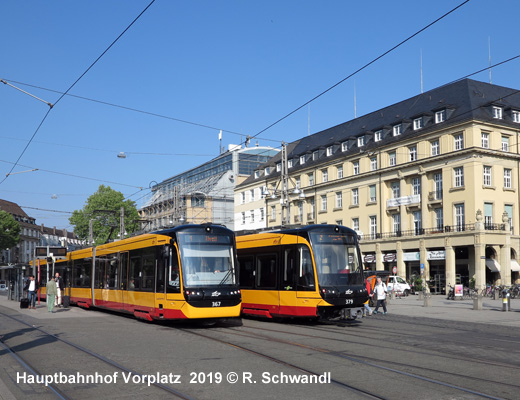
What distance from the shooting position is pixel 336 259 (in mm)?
18344

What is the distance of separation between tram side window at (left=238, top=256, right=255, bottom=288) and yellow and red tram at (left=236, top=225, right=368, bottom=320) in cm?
89

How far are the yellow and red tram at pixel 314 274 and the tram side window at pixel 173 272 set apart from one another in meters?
3.65

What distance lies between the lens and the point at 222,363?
10625 mm

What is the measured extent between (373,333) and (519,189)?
1463 inches

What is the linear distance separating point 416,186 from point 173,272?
37833 millimetres

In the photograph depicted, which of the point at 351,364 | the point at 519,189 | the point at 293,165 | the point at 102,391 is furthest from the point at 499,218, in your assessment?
the point at 102,391

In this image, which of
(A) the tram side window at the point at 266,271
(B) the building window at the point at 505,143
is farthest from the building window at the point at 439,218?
(A) the tram side window at the point at 266,271

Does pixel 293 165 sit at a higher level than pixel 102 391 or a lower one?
higher

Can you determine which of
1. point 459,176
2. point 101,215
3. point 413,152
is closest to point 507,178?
point 459,176

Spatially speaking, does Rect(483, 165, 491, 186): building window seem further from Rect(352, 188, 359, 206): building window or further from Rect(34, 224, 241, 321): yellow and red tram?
Rect(34, 224, 241, 321): yellow and red tram

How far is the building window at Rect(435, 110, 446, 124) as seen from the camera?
4944 centimetres

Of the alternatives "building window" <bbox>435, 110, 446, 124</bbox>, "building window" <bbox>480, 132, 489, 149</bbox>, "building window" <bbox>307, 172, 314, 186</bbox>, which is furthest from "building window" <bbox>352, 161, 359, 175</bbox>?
"building window" <bbox>480, 132, 489, 149</bbox>

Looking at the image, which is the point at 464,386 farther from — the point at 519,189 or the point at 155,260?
the point at 519,189

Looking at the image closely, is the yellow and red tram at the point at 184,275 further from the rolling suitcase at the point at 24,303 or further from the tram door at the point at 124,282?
the rolling suitcase at the point at 24,303
